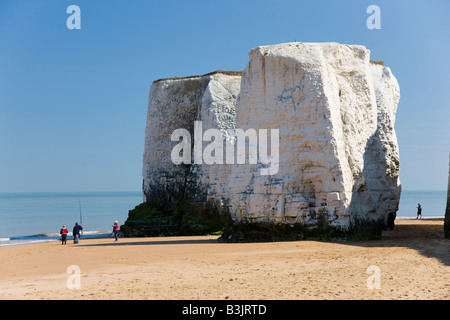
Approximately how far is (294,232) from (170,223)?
1099 centimetres

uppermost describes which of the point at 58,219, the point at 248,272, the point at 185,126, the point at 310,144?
the point at 185,126

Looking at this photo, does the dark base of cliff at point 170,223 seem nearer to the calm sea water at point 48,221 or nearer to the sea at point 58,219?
the sea at point 58,219

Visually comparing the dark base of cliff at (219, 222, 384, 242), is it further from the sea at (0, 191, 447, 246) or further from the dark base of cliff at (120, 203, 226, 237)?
the sea at (0, 191, 447, 246)

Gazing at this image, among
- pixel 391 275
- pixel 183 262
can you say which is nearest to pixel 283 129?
pixel 183 262

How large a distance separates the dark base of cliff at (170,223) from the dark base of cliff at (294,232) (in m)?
6.73

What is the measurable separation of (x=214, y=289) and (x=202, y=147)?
1692 cm

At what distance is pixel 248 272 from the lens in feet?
32.3

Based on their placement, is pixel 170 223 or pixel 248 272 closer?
pixel 248 272

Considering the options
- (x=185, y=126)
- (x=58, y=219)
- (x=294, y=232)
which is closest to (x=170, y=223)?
(x=185, y=126)

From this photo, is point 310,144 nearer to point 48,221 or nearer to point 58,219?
point 48,221

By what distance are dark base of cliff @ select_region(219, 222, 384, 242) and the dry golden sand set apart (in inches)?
21.5

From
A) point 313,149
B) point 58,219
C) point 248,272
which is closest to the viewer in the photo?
point 248,272

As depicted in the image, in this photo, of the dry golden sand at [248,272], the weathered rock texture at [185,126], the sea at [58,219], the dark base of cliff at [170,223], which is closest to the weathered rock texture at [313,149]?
the dry golden sand at [248,272]

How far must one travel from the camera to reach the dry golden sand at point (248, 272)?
796 cm
